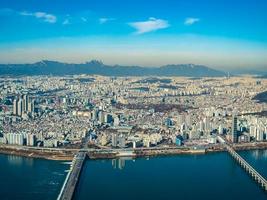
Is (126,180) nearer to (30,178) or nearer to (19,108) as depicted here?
(30,178)

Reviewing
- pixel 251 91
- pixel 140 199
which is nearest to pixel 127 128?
pixel 140 199

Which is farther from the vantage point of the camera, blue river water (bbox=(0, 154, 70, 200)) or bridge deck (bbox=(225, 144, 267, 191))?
bridge deck (bbox=(225, 144, 267, 191))

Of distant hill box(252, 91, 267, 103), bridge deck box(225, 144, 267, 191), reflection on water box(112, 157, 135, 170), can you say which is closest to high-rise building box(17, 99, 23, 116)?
reflection on water box(112, 157, 135, 170)

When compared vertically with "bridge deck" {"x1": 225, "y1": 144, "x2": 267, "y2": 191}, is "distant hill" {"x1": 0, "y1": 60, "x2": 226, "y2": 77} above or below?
above

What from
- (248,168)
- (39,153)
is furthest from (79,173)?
(248,168)

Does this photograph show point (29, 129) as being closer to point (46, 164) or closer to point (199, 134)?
point (46, 164)

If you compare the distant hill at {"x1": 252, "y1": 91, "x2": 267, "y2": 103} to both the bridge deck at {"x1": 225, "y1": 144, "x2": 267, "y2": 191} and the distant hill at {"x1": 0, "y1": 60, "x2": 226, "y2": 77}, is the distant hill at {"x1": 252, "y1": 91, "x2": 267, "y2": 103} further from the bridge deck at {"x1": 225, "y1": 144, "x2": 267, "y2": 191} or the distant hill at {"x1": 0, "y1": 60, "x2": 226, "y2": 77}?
the distant hill at {"x1": 0, "y1": 60, "x2": 226, "y2": 77}

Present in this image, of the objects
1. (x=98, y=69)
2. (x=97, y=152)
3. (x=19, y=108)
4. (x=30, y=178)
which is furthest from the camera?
(x=98, y=69)
